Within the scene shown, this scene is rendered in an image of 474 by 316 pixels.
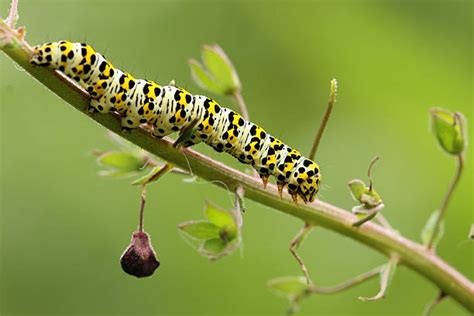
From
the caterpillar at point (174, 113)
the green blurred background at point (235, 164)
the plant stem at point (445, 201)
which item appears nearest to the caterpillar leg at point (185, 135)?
the caterpillar at point (174, 113)

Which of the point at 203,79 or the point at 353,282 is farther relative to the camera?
the point at 203,79

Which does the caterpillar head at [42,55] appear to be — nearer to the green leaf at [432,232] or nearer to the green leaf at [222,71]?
the green leaf at [222,71]

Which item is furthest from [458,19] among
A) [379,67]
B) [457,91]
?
[457,91]

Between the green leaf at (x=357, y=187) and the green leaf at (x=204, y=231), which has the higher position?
the green leaf at (x=357, y=187)

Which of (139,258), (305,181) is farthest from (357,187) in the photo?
(139,258)

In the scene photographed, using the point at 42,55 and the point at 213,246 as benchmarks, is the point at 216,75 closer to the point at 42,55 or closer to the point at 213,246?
the point at 213,246

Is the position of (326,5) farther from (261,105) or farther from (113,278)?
(113,278)

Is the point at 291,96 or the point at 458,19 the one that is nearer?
the point at 458,19
